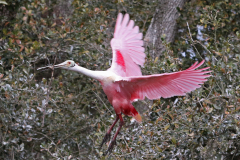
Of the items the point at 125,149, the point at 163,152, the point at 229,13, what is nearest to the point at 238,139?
the point at 163,152

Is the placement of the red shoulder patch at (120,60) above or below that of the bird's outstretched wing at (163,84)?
above

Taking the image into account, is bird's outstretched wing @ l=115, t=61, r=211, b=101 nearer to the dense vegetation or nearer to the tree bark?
the dense vegetation

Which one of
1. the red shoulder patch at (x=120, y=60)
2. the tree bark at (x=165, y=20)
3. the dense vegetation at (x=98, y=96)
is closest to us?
the dense vegetation at (x=98, y=96)

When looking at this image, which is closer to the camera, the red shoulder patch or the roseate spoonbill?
the roseate spoonbill

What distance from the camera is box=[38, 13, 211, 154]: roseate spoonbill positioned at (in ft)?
10.9

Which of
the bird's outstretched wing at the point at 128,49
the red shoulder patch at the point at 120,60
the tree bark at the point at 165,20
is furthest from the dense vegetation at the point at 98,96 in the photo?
the red shoulder patch at the point at 120,60

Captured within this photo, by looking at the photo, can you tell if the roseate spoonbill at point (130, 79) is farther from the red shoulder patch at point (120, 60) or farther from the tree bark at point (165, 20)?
the tree bark at point (165, 20)

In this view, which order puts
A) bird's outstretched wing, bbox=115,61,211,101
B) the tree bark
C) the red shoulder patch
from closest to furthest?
bird's outstretched wing, bbox=115,61,211,101 → the red shoulder patch → the tree bark

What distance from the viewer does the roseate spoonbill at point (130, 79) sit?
332cm

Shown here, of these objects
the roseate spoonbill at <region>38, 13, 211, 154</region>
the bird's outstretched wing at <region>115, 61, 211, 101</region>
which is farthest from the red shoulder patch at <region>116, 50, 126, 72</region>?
the bird's outstretched wing at <region>115, 61, 211, 101</region>

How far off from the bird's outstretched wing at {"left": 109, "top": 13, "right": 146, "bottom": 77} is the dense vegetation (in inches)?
8.3

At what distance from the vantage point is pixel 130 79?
11.4ft

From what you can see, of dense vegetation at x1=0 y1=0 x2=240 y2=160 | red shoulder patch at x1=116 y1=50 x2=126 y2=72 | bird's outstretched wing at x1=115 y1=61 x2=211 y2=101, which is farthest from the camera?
red shoulder patch at x1=116 y1=50 x2=126 y2=72

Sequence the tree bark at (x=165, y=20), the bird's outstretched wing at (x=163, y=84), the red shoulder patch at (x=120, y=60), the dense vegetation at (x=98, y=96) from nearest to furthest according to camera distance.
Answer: the bird's outstretched wing at (x=163, y=84) → the dense vegetation at (x=98, y=96) → the red shoulder patch at (x=120, y=60) → the tree bark at (x=165, y=20)
